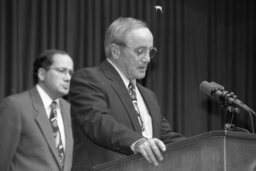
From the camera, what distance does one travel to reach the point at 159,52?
597cm

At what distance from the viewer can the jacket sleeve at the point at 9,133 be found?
3549 millimetres

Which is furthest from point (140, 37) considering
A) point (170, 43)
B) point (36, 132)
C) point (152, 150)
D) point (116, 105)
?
point (170, 43)

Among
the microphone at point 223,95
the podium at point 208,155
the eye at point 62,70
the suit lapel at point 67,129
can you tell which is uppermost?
the microphone at point 223,95

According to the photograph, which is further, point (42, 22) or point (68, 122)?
point (42, 22)

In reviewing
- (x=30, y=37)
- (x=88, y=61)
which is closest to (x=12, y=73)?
(x=30, y=37)

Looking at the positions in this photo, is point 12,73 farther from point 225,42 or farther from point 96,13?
point 225,42

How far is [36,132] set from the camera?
3.64m

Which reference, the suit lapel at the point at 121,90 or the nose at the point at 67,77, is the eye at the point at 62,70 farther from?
the suit lapel at the point at 121,90

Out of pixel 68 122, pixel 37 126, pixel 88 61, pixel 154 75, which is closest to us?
pixel 37 126

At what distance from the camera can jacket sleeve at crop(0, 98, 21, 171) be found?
3.55 metres

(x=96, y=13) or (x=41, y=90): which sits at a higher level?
(x=96, y=13)

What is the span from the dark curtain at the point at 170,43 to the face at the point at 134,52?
7.86 feet

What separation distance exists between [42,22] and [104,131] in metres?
3.16

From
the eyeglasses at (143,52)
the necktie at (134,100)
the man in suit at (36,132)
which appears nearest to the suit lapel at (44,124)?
the man in suit at (36,132)
